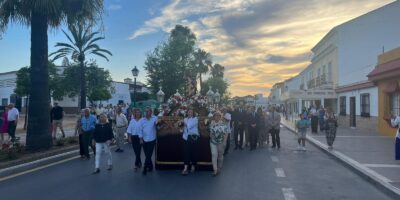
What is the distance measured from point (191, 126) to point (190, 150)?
645mm

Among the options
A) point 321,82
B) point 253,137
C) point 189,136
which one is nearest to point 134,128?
point 189,136

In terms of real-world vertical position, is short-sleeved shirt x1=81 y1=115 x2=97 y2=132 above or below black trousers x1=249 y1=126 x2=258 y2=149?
above

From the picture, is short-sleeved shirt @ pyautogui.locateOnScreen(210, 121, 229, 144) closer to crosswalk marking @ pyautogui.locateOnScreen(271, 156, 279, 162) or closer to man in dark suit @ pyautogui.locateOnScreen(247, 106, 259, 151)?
crosswalk marking @ pyautogui.locateOnScreen(271, 156, 279, 162)

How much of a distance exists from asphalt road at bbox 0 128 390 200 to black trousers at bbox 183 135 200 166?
0.38 metres

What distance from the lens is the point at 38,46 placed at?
13188 millimetres

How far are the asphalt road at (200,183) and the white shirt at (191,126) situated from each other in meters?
1.05

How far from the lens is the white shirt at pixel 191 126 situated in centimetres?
990

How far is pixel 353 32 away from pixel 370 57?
254 centimetres

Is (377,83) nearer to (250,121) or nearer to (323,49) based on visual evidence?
(250,121)

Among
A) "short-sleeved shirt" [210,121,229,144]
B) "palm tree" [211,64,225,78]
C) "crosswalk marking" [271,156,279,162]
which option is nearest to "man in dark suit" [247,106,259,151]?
"crosswalk marking" [271,156,279,162]

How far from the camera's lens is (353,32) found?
32.6 meters

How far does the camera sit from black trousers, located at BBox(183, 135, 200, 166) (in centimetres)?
994

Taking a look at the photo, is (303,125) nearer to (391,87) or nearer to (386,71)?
(386,71)

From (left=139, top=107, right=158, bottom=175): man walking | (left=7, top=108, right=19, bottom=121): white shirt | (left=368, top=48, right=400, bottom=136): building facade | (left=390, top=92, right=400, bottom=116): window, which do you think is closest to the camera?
(left=139, top=107, right=158, bottom=175): man walking
